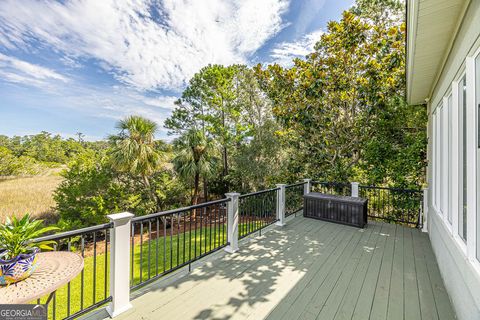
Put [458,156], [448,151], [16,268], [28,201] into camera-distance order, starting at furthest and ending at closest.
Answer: [28,201] → [448,151] → [458,156] → [16,268]

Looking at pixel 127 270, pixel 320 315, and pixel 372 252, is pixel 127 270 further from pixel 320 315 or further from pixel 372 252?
pixel 372 252

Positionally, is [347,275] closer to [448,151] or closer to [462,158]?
[462,158]

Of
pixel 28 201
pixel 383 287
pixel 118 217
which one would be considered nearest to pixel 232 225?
pixel 118 217

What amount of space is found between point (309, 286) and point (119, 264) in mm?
2314

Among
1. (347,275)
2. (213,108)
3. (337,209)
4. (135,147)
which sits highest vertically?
(213,108)

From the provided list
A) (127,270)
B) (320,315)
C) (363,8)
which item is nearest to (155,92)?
(363,8)

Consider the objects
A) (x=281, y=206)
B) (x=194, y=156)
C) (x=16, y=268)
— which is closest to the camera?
(x=16, y=268)

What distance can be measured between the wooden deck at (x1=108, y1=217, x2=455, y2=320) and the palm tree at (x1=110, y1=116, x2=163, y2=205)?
262 inches

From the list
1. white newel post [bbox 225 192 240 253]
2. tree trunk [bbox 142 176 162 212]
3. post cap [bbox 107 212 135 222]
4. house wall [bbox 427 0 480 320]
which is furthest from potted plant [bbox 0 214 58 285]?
tree trunk [bbox 142 176 162 212]

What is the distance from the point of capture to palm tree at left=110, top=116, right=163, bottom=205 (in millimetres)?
8461

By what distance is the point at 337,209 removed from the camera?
5.36 meters

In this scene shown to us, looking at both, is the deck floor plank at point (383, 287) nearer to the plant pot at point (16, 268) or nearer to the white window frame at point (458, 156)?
the white window frame at point (458, 156)

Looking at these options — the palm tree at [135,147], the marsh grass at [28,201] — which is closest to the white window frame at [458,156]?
the palm tree at [135,147]

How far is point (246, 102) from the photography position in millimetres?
13531
